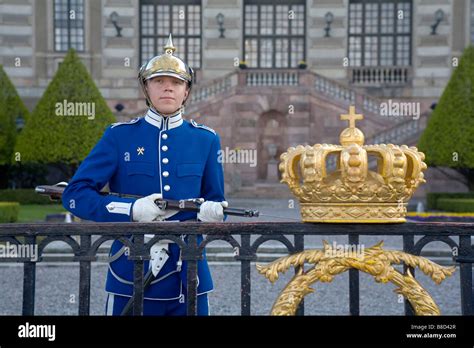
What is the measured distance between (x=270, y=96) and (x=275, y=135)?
1804 millimetres

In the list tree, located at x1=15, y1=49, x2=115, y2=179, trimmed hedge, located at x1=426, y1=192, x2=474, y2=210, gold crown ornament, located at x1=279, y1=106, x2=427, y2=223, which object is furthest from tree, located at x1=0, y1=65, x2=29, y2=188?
gold crown ornament, located at x1=279, y1=106, x2=427, y2=223

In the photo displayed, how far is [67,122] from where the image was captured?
24.6 metres

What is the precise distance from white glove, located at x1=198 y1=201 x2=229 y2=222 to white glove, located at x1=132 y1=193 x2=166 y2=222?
25cm

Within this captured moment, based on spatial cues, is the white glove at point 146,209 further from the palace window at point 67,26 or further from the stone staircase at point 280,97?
the palace window at point 67,26

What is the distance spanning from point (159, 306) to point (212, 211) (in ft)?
2.46

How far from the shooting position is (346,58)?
33031 mm

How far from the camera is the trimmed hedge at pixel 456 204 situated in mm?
21812

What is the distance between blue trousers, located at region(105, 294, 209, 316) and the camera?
4430mm

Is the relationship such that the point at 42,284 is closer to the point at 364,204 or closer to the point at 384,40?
the point at 364,204

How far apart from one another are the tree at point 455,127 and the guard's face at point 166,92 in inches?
827

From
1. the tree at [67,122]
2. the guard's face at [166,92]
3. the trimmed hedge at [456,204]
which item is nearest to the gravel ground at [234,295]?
the guard's face at [166,92]

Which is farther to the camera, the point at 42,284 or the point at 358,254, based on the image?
the point at 42,284

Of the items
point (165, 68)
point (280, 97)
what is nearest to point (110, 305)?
point (165, 68)

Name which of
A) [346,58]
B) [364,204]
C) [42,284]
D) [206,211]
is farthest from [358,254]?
[346,58]
